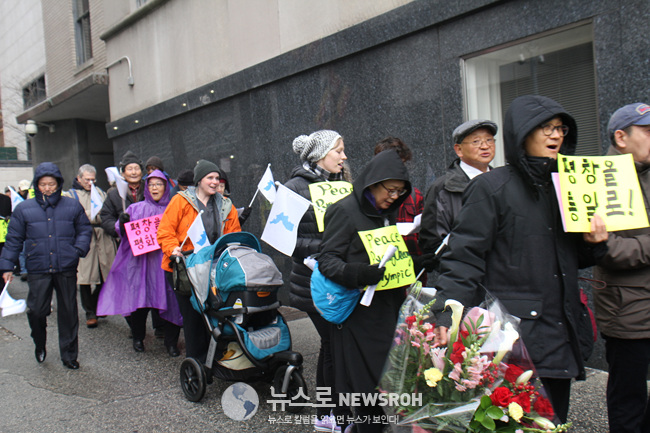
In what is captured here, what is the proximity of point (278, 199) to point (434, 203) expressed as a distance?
1.12 m

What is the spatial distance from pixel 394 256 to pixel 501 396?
57.7 inches

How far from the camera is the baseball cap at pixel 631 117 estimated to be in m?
3.08

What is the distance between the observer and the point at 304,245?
4066mm

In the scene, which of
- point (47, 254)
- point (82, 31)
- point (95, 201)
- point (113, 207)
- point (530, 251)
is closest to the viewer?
point (530, 251)

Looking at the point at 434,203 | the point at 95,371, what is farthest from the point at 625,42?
the point at 95,371

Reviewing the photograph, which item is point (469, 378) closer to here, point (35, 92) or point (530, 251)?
point (530, 251)

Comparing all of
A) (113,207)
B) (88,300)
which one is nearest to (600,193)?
(113,207)

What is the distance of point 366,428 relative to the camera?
131 inches

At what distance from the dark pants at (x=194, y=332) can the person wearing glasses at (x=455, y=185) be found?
7.73 ft

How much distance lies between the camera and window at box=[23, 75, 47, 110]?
19156 millimetres

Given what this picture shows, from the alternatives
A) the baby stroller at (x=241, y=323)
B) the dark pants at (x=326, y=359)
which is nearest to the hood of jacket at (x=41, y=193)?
the baby stroller at (x=241, y=323)

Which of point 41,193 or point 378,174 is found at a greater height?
point 41,193

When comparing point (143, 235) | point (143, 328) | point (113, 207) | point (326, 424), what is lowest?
point (326, 424)

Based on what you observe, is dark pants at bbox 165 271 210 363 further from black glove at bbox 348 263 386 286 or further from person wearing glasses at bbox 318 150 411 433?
black glove at bbox 348 263 386 286
